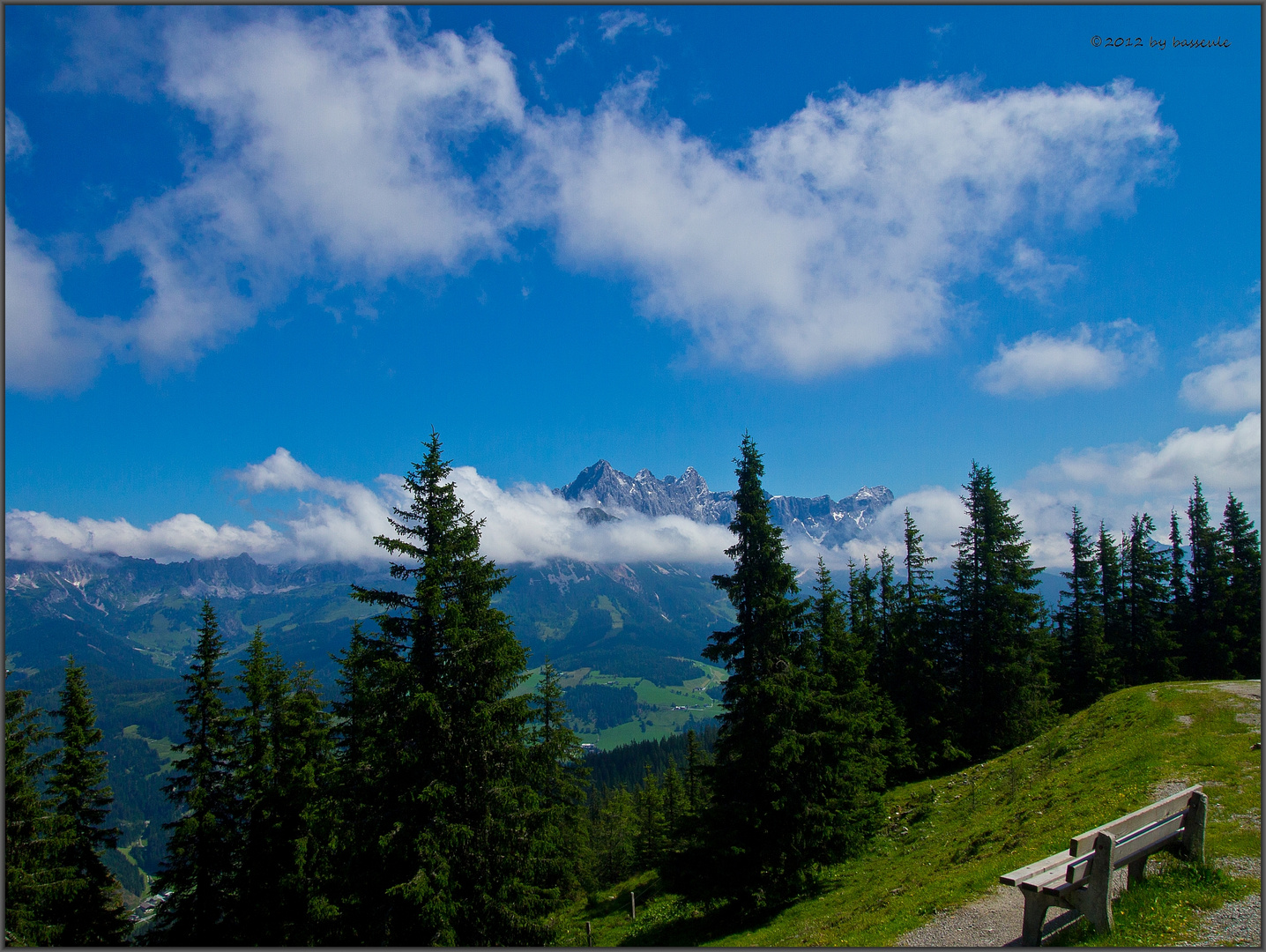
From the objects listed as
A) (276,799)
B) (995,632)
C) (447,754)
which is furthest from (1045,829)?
(276,799)

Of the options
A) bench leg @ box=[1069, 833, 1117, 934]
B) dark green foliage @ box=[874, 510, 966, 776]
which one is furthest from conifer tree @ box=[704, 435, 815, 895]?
dark green foliage @ box=[874, 510, 966, 776]

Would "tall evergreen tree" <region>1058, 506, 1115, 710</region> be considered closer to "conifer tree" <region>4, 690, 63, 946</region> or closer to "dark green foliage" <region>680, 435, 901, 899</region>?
"dark green foliage" <region>680, 435, 901, 899</region>

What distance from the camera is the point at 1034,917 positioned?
390 inches

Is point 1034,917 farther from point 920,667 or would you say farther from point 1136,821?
point 920,667

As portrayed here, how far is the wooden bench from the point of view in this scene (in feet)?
31.1

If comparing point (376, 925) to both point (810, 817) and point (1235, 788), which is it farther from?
point (1235, 788)

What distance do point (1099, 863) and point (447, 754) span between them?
47.3 feet

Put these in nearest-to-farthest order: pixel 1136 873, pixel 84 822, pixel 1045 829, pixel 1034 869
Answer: pixel 1034 869 → pixel 1136 873 → pixel 1045 829 → pixel 84 822

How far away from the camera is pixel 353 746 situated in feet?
83.7

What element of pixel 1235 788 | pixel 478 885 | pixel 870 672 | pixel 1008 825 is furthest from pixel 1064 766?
pixel 478 885

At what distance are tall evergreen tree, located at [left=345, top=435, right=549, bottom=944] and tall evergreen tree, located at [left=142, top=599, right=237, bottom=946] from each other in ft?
46.8

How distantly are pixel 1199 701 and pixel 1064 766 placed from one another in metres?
7.37

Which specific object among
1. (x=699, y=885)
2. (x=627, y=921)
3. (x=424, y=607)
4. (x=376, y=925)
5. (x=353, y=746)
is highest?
(x=424, y=607)

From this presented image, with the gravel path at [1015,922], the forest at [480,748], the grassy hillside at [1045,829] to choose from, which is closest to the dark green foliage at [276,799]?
the forest at [480,748]
